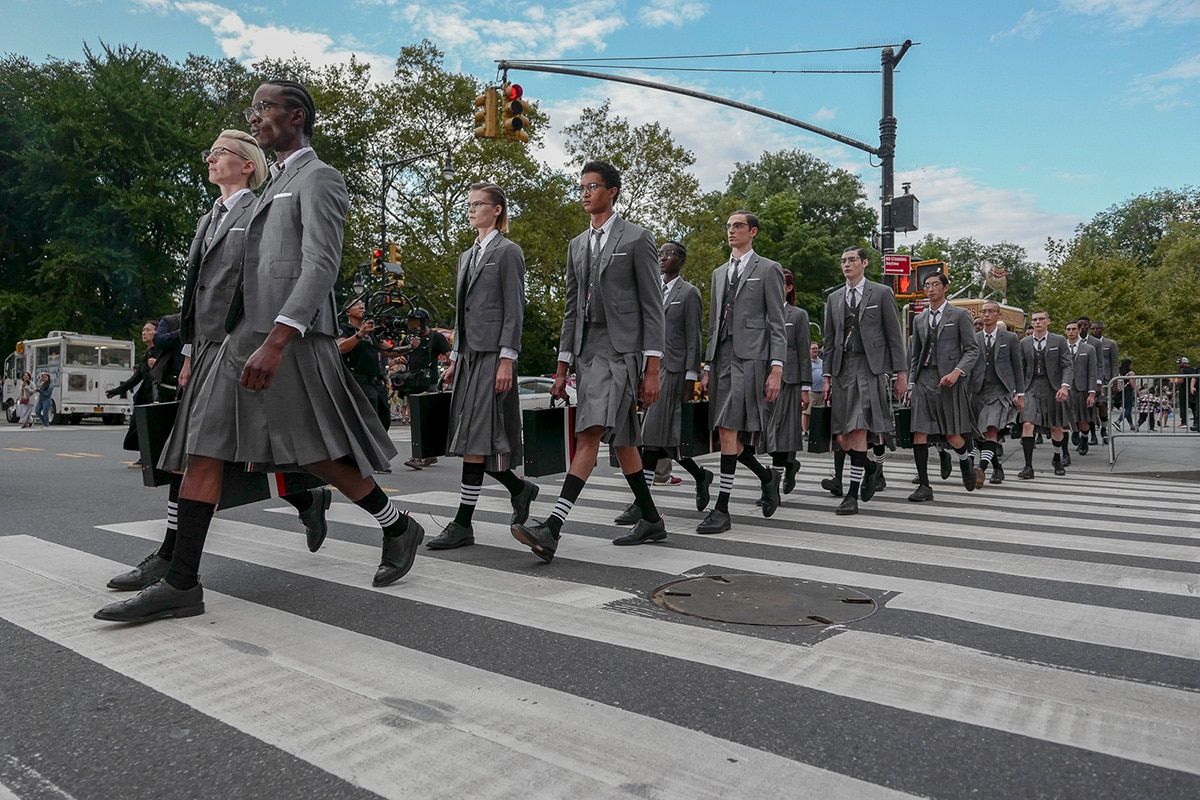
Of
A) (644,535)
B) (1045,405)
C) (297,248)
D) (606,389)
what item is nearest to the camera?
(297,248)

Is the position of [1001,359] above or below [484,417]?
above

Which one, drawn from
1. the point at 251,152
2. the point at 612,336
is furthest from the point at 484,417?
the point at 251,152

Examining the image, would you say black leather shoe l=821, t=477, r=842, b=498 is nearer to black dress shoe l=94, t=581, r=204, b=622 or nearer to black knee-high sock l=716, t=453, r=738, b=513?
black knee-high sock l=716, t=453, r=738, b=513

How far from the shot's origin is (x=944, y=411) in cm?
877

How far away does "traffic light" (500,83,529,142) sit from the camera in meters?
14.7

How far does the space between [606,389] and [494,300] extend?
0.82 meters

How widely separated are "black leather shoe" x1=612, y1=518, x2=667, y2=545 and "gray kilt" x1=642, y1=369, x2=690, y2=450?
45.5 inches

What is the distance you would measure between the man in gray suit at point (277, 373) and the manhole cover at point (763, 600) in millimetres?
1383

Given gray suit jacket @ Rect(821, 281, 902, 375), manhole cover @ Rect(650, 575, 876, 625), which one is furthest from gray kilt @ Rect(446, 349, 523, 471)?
gray suit jacket @ Rect(821, 281, 902, 375)

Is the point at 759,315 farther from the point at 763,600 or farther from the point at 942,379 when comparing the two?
the point at 942,379

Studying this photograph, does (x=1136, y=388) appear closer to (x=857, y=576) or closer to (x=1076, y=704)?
(x=857, y=576)

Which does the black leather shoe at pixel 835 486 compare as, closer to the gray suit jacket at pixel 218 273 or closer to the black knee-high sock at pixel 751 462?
the black knee-high sock at pixel 751 462

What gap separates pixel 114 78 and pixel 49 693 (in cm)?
3703

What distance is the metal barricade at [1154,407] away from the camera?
12.7m
